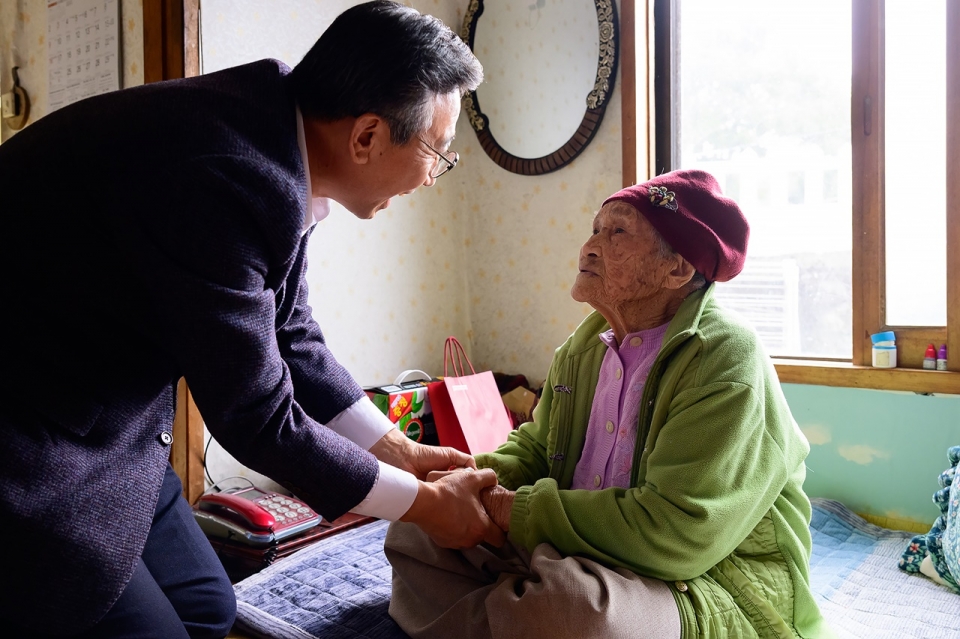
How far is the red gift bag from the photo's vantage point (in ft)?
8.67

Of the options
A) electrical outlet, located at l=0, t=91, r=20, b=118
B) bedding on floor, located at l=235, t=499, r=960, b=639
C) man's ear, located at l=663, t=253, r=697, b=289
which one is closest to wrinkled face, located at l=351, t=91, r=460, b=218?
man's ear, located at l=663, t=253, r=697, b=289

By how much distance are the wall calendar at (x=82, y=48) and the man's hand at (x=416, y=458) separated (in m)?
1.60

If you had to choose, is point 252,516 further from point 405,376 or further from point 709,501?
point 709,501

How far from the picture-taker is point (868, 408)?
2281mm

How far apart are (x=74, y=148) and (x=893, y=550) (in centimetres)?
223

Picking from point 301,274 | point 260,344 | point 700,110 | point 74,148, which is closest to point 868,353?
point 700,110

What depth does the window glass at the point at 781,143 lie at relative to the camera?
2.45 m

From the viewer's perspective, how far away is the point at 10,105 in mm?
2881

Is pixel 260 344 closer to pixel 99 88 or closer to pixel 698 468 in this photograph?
pixel 698 468

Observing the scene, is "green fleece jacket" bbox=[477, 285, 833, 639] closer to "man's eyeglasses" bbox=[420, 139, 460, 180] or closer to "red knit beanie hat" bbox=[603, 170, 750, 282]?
"red knit beanie hat" bbox=[603, 170, 750, 282]

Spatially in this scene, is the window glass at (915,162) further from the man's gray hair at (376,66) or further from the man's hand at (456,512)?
the man's gray hair at (376,66)

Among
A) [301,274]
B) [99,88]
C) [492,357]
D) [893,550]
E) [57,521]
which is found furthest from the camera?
[492,357]

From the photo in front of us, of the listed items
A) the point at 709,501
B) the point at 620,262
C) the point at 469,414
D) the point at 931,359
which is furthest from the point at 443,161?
the point at 931,359

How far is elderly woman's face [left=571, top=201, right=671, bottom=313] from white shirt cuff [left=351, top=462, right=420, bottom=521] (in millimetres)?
575
